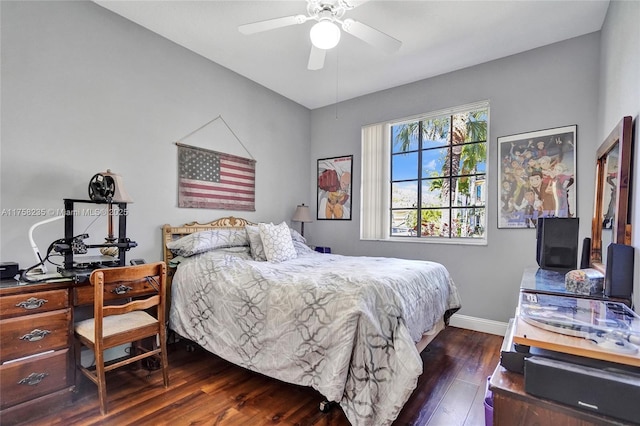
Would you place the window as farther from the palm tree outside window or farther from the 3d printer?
the 3d printer

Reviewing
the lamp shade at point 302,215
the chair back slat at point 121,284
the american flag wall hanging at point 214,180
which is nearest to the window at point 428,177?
the lamp shade at point 302,215

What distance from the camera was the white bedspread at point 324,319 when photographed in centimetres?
167

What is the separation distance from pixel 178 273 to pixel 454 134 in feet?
11.1

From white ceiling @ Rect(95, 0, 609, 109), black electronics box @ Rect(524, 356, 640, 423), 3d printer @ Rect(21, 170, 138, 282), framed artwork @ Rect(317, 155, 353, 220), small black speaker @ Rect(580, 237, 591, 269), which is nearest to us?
black electronics box @ Rect(524, 356, 640, 423)

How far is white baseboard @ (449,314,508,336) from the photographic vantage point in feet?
10.7

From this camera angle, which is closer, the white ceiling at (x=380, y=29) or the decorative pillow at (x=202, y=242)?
the white ceiling at (x=380, y=29)

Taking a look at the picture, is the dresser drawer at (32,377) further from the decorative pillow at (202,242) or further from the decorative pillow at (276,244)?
the decorative pillow at (276,244)

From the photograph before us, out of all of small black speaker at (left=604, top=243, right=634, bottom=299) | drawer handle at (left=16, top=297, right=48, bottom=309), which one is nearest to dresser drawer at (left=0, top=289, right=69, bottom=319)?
drawer handle at (left=16, top=297, right=48, bottom=309)

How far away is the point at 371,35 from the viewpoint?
2.20 meters

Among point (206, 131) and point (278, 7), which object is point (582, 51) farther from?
point (206, 131)

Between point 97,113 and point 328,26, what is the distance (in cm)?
202

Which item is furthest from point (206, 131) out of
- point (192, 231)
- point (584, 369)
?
point (584, 369)

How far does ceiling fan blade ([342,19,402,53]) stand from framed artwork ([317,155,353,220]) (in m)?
2.19

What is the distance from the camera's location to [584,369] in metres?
0.81
